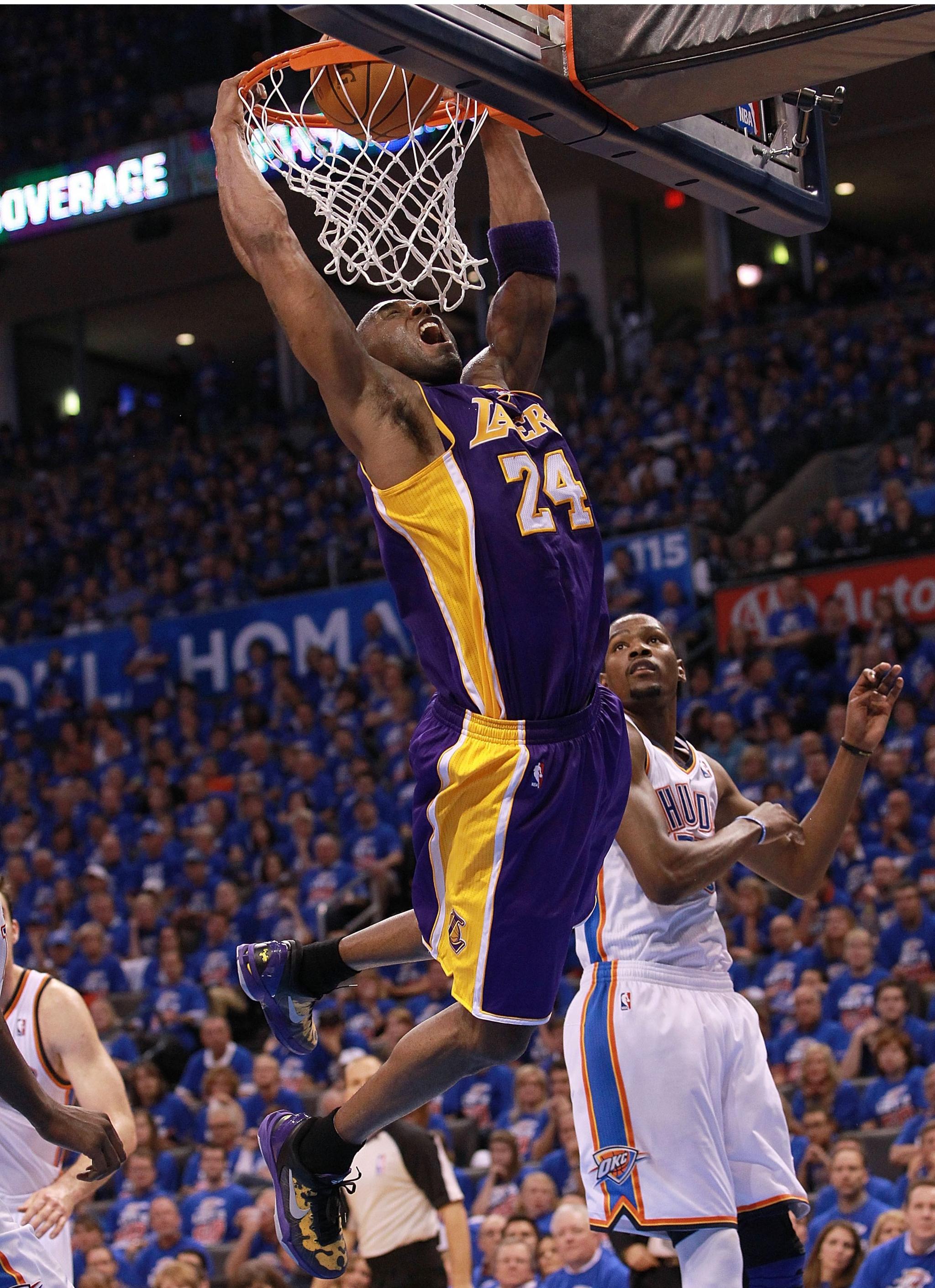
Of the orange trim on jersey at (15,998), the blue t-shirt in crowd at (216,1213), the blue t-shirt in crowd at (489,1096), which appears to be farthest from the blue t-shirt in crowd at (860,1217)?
the orange trim on jersey at (15,998)

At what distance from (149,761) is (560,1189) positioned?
329 inches

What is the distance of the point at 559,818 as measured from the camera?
4000 millimetres

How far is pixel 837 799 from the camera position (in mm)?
5230

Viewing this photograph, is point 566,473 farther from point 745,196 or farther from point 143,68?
point 143,68

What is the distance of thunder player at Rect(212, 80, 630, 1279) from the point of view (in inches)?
155

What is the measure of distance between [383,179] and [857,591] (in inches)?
384

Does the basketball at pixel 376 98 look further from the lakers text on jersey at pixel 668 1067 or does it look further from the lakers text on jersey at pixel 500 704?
the lakers text on jersey at pixel 668 1067

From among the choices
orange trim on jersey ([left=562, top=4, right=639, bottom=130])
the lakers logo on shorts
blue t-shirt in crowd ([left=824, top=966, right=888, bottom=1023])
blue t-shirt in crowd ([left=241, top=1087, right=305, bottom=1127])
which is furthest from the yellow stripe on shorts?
blue t-shirt in crowd ([left=241, top=1087, right=305, bottom=1127])

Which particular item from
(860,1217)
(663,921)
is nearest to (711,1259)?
(663,921)

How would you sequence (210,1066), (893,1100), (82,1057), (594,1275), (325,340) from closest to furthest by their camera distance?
(325,340)
(82,1057)
(594,1275)
(893,1100)
(210,1066)

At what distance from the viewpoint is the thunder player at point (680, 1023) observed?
15.7ft

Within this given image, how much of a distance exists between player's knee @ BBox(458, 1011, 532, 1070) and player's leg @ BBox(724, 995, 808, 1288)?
1265 millimetres

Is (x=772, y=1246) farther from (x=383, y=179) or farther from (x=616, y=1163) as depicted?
(x=383, y=179)

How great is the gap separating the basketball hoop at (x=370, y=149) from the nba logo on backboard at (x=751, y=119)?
2.25 feet
